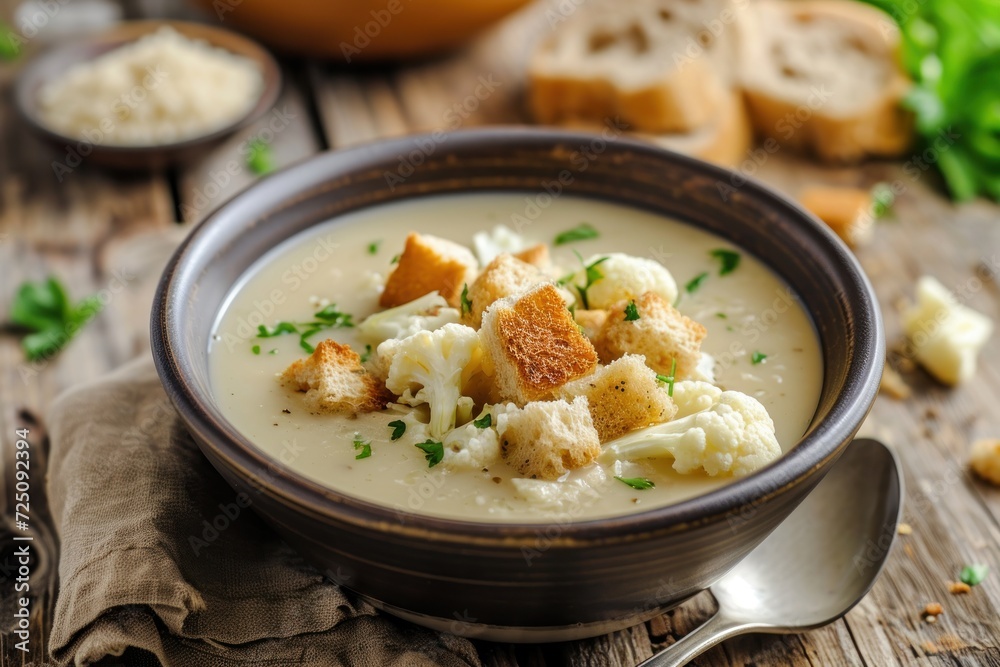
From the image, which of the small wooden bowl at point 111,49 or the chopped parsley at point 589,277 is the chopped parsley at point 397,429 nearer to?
the chopped parsley at point 589,277

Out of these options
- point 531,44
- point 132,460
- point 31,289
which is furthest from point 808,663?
point 531,44

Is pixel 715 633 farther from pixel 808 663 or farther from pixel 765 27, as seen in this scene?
pixel 765 27

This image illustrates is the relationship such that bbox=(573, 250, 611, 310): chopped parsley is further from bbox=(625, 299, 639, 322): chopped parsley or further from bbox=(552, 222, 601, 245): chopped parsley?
bbox=(552, 222, 601, 245): chopped parsley

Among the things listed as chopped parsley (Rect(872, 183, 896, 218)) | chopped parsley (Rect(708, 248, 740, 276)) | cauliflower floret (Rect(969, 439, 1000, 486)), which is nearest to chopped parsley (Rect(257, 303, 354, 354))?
chopped parsley (Rect(708, 248, 740, 276))

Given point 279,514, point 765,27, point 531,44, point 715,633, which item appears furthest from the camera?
point 531,44

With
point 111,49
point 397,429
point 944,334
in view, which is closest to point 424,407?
point 397,429

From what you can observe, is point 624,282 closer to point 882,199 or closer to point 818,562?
point 818,562
